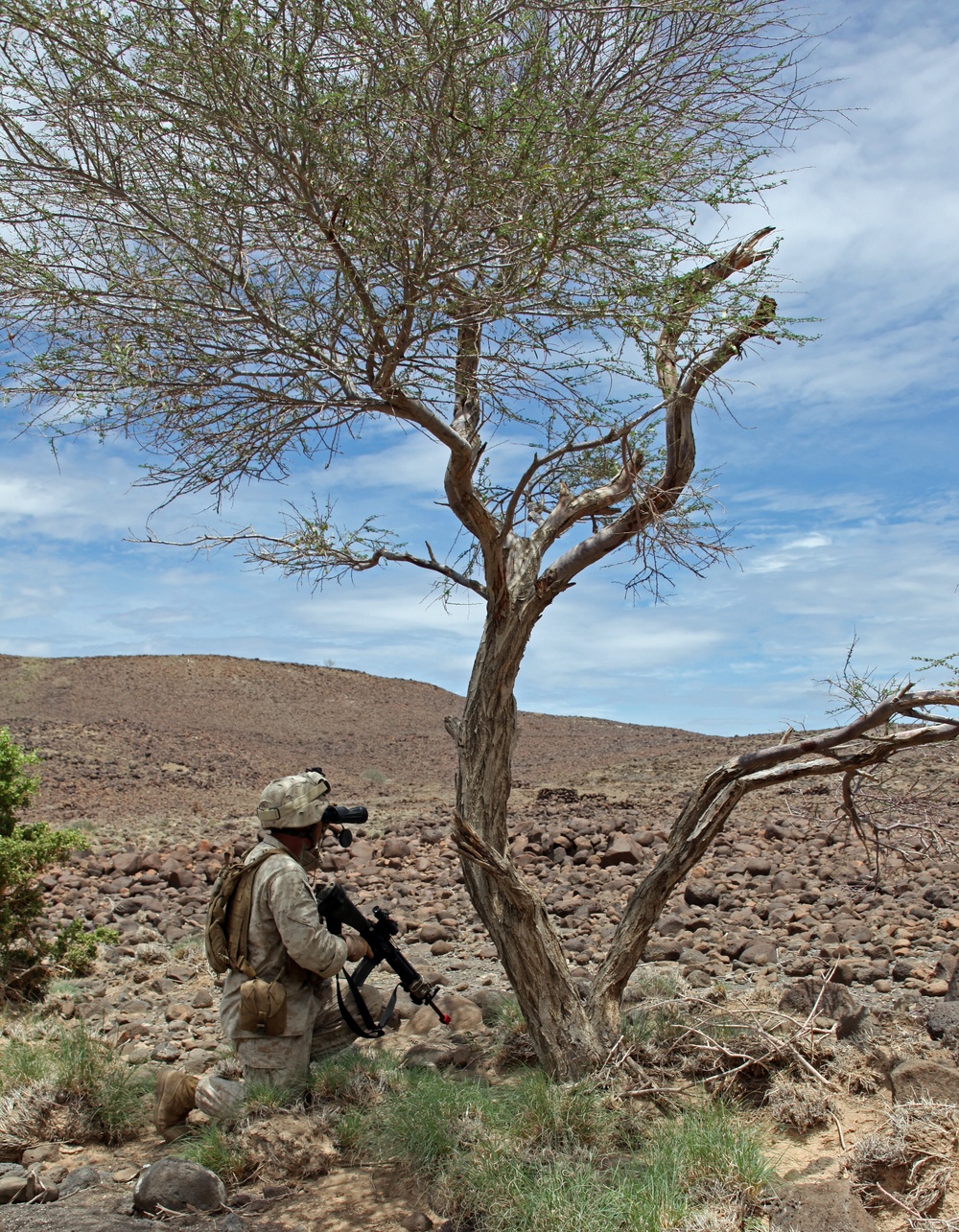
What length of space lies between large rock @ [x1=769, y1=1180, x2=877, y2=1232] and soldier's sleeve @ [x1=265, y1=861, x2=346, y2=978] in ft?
7.24

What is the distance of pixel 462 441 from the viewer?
206 inches

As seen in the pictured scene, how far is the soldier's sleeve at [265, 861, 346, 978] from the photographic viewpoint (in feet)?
16.1

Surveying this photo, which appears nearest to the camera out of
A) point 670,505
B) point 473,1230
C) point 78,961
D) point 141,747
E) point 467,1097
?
point 473,1230

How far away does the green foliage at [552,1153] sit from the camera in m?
3.81

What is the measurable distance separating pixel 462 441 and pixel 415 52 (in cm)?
171

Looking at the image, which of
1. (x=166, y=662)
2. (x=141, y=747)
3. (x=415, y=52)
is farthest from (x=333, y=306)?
(x=166, y=662)

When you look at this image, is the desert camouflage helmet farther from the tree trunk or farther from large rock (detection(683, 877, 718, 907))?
large rock (detection(683, 877, 718, 907))

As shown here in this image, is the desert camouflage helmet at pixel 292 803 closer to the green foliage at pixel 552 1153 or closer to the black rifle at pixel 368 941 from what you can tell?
the black rifle at pixel 368 941

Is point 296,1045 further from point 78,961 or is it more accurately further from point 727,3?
point 727,3

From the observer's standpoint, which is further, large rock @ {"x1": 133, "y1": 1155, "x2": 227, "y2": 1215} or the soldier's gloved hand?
the soldier's gloved hand

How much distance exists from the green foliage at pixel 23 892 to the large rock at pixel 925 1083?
18.5ft

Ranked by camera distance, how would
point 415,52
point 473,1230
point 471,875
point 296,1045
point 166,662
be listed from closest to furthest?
point 473,1230
point 415,52
point 296,1045
point 471,875
point 166,662

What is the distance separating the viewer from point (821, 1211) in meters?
3.66

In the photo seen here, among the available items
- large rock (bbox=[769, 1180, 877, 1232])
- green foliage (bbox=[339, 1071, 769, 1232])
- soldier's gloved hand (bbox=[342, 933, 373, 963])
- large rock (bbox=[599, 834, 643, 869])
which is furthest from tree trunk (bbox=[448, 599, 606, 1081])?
large rock (bbox=[599, 834, 643, 869])
